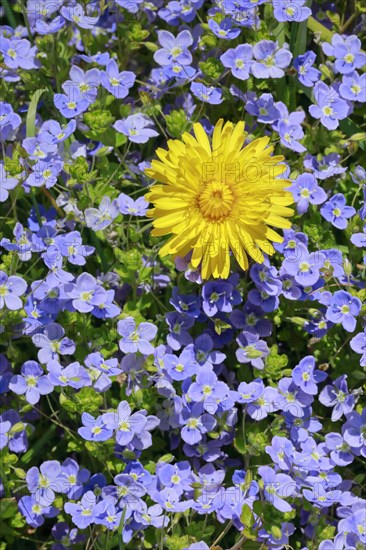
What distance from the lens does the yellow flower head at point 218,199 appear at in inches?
119

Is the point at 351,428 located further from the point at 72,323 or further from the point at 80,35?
the point at 80,35

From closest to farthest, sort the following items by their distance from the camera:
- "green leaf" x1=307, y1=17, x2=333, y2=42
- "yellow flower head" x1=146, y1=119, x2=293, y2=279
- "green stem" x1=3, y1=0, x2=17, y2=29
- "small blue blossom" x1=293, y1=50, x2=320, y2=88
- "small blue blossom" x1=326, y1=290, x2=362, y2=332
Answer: "yellow flower head" x1=146, y1=119, x2=293, y2=279 < "small blue blossom" x1=326, y1=290, x2=362, y2=332 < "small blue blossom" x1=293, y1=50, x2=320, y2=88 < "green leaf" x1=307, y1=17, x2=333, y2=42 < "green stem" x1=3, y1=0, x2=17, y2=29

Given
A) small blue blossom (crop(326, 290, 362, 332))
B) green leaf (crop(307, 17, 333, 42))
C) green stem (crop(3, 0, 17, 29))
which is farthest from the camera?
green stem (crop(3, 0, 17, 29))

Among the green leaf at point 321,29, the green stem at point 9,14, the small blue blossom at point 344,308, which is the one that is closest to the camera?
the small blue blossom at point 344,308

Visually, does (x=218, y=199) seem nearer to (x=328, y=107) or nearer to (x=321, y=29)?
(x=328, y=107)

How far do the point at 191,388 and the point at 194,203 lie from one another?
63 centimetres

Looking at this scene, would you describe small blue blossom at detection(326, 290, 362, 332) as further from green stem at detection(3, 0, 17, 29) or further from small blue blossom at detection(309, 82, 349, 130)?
green stem at detection(3, 0, 17, 29)

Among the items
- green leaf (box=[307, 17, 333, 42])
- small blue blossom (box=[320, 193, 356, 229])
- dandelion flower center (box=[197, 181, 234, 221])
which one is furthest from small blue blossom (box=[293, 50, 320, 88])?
dandelion flower center (box=[197, 181, 234, 221])

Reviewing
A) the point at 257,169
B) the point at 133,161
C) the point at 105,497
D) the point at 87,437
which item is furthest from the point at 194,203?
the point at 105,497

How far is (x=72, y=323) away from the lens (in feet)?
10.8

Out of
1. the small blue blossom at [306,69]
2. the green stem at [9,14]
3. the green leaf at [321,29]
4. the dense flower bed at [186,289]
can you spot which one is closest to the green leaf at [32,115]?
the dense flower bed at [186,289]

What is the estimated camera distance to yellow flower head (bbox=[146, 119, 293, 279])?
3031 mm

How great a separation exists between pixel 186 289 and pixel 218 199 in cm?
40

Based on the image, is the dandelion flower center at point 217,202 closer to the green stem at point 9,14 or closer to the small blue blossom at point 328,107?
the small blue blossom at point 328,107
